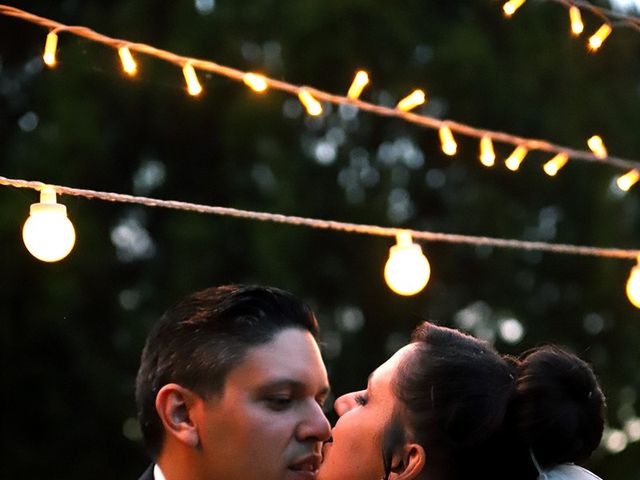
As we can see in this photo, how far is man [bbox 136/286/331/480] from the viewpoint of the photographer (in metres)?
2.92

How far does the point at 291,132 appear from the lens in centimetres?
948

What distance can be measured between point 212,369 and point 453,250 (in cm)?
677

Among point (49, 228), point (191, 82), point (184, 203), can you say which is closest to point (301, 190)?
point (184, 203)

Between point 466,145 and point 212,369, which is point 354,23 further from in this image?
point 212,369

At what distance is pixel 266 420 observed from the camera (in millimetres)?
2922

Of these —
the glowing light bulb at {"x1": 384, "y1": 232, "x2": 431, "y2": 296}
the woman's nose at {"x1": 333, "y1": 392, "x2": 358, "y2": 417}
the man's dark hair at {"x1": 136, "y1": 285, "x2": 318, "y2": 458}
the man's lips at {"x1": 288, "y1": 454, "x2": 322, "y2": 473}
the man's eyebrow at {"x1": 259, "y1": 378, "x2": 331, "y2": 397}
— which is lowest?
the man's lips at {"x1": 288, "y1": 454, "x2": 322, "y2": 473}

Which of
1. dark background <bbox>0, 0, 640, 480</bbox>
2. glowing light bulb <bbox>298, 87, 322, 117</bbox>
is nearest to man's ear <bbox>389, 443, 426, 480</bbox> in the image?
glowing light bulb <bbox>298, 87, 322, 117</bbox>

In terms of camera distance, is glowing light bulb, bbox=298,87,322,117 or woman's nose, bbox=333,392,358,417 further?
glowing light bulb, bbox=298,87,322,117

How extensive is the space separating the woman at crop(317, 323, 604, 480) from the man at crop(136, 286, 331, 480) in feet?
0.41

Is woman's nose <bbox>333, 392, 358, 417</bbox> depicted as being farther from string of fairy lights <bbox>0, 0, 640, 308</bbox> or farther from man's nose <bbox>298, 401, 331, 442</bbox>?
string of fairy lights <bbox>0, 0, 640, 308</bbox>

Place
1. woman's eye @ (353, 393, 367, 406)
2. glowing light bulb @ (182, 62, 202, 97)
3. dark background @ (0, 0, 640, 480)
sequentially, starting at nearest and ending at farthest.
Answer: woman's eye @ (353, 393, 367, 406) → glowing light bulb @ (182, 62, 202, 97) → dark background @ (0, 0, 640, 480)

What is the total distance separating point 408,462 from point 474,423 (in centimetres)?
17

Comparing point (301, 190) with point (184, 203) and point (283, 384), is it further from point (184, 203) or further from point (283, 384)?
point (283, 384)

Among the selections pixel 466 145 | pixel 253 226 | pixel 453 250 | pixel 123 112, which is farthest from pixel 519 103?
pixel 123 112
